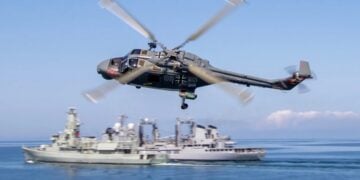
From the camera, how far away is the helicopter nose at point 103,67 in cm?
2420

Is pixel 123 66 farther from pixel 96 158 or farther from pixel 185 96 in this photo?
pixel 96 158

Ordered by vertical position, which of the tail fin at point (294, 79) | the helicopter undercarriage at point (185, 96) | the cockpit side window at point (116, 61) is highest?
the cockpit side window at point (116, 61)

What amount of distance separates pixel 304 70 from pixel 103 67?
924 centimetres

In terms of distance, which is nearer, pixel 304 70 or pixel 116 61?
pixel 116 61

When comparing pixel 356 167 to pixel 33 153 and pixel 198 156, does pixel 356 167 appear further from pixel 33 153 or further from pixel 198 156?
pixel 33 153

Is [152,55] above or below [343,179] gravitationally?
above

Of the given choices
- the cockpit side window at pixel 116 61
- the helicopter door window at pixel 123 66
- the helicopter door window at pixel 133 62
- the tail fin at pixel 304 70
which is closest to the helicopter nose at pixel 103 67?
the cockpit side window at pixel 116 61

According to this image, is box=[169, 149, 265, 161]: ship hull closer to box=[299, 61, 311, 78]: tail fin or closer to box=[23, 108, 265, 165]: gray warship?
box=[23, 108, 265, 165]: gray warship

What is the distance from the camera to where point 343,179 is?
2435 inches

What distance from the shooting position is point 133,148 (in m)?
84.5

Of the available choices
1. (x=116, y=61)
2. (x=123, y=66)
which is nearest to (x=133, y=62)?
(x=123, y=66)

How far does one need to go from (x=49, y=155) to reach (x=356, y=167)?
45731 mm

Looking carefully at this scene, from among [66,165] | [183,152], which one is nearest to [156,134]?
[183,152]

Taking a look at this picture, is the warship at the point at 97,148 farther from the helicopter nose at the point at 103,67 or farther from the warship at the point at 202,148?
the helicopter nose at the point at 103,67
